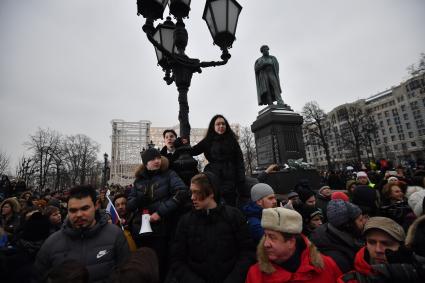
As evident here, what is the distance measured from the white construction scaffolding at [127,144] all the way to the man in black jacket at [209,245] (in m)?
71.8

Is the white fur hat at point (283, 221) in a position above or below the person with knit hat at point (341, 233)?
above

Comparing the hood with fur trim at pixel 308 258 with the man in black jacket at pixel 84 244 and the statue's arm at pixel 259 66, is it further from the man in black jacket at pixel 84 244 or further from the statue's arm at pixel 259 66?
the statue's arm at pixel 259 66

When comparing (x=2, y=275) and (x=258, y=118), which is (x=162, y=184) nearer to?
(x=2, y=275)

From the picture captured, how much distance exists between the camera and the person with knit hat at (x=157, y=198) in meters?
2.65

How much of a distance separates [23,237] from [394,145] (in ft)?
326

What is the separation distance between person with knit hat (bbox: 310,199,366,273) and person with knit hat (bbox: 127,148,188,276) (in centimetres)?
160

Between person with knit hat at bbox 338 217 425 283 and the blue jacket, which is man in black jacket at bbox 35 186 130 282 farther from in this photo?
person with knit hat at bbox 338 217 425 283

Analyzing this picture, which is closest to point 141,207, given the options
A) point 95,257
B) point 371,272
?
point 95,257

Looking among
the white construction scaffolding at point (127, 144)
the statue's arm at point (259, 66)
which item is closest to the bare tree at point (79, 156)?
the white construction scaffolding at point (127, 144)

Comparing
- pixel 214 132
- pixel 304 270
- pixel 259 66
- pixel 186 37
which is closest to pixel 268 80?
pixel 259 66

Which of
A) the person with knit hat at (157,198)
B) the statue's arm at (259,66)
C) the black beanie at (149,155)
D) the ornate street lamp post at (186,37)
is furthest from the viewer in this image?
the statue's arm at (259,66)

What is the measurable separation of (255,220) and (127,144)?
82355mm

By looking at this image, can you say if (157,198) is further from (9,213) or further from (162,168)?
(9,213)

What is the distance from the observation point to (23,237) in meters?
2.79
